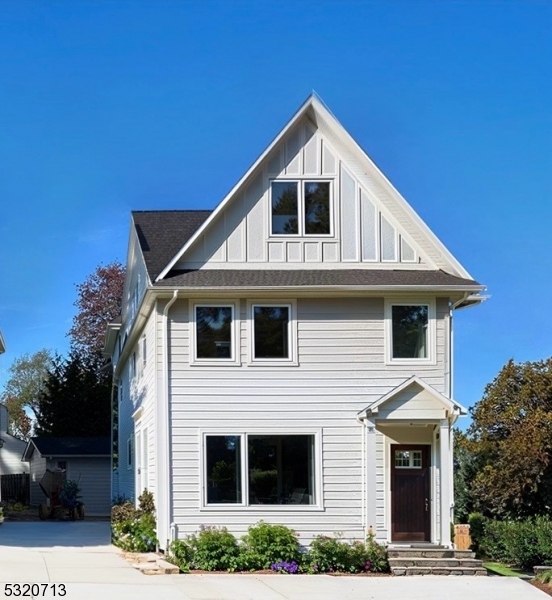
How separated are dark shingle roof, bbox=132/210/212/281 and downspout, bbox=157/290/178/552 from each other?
1.43 m

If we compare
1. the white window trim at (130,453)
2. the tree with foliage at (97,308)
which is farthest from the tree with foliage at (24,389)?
the white window trim at (130,453)

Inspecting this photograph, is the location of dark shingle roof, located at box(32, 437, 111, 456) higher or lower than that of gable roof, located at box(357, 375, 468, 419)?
lower

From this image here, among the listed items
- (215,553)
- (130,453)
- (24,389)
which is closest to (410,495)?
(215,553)

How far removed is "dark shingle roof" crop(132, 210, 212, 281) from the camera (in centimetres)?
2449

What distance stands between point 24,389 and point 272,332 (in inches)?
2477

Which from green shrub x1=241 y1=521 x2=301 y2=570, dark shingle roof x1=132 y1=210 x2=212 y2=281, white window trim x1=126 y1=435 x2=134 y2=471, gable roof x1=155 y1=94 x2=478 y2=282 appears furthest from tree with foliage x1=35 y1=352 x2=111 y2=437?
green shrub x1=241 y1=521 x2=301 y2=570

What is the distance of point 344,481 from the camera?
22.1 metres

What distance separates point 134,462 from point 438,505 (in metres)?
10.7

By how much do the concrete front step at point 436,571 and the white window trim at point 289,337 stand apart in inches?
190

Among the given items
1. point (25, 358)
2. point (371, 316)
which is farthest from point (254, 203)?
point (25, 358)

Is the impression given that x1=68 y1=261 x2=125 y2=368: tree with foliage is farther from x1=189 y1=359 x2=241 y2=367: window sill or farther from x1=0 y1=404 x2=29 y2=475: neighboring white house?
x1=189 y1=359 x2=241 y2=367: window sill

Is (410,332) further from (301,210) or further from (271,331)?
(301,210)

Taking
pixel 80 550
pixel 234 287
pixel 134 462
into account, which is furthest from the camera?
pixel 134 462

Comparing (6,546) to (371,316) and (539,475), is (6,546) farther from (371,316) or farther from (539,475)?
(539,475)
